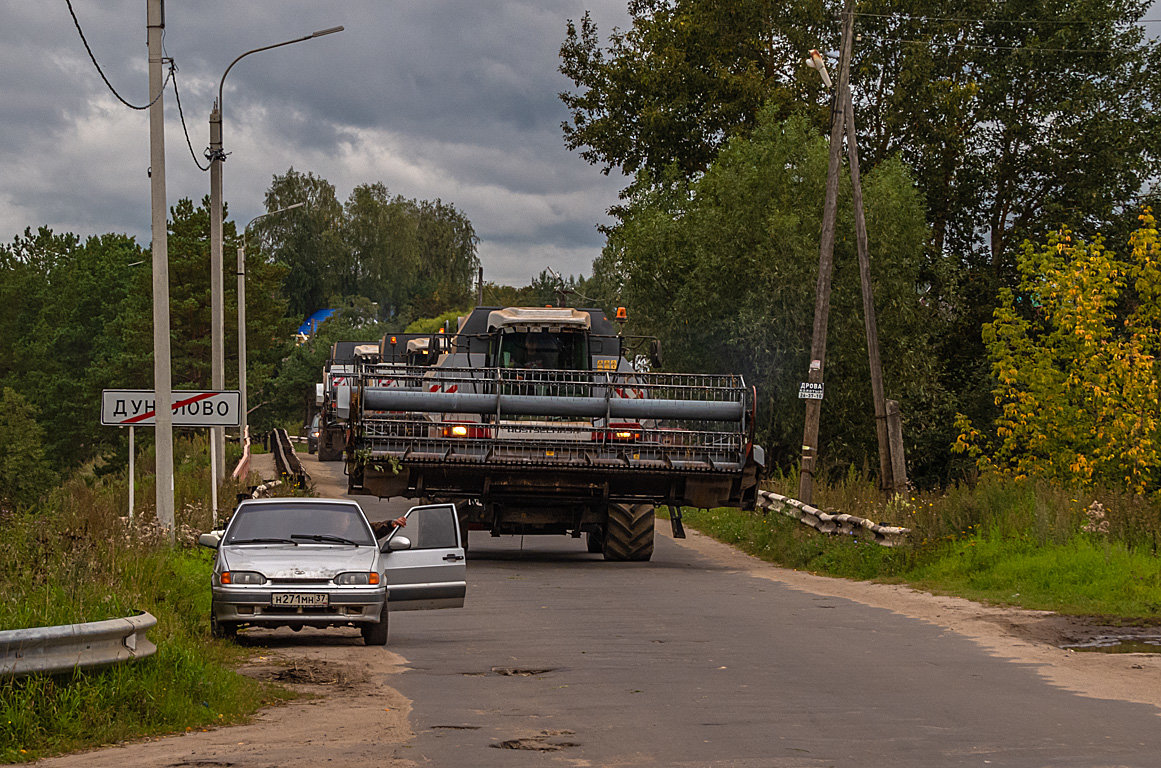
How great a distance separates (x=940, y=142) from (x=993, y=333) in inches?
747

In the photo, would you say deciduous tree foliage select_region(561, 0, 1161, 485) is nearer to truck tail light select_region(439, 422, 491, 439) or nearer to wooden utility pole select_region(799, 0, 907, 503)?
wooden utility pole select_region(799, 0, 907, 503)

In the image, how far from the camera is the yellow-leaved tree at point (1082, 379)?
28594 millimetres

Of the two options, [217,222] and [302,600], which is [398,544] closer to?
[302,600]

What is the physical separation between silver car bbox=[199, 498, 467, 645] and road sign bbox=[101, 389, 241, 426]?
575 cm

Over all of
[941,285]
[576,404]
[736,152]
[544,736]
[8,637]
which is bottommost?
[544,736]

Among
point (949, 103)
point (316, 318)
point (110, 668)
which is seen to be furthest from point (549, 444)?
point (316, 318)

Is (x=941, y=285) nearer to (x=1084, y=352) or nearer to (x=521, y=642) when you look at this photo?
A: (x=1084, y=352)

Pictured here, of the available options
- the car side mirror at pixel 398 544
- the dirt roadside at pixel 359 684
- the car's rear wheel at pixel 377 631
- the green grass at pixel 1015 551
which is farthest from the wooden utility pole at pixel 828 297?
the car's rear wheel at pixel 377 631

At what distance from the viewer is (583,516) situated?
22375mm

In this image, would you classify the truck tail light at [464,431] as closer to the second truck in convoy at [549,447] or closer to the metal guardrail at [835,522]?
the second truck in convoy at [549,447]

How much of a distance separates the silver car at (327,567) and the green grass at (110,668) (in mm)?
501

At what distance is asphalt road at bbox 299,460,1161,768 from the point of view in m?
8.23

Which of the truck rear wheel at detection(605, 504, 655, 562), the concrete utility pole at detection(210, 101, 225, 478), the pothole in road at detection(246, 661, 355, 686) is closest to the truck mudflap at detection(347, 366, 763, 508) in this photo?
the truck rear wheel at detection(605, 504, 655, 562)

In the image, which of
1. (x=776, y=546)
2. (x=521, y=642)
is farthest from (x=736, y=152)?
(x=521, y=642)
